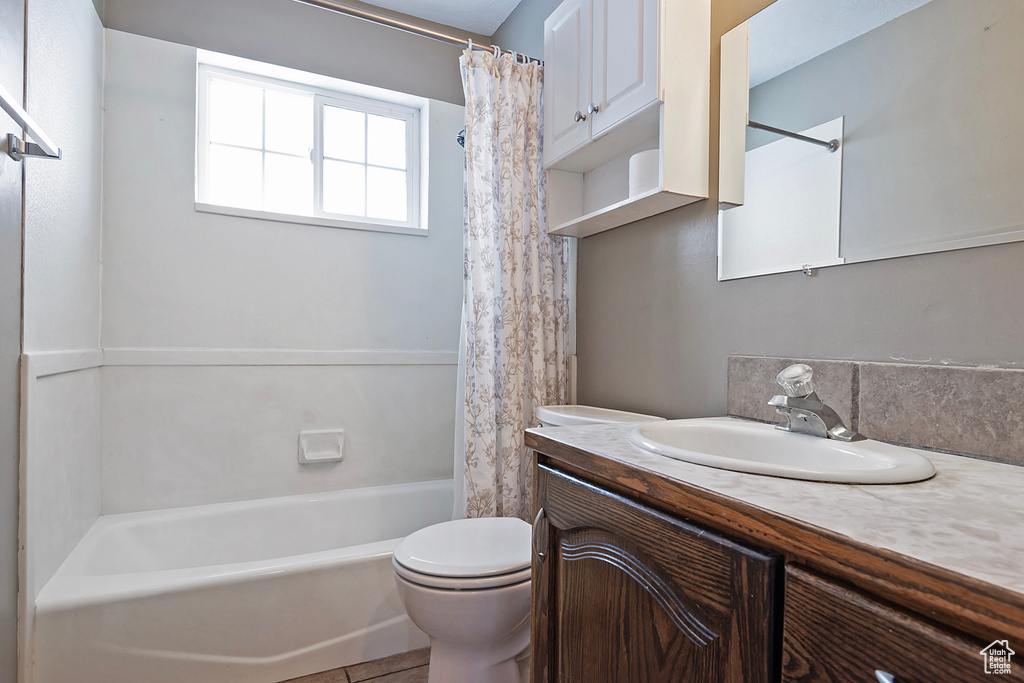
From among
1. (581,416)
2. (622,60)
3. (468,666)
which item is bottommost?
(468,666)

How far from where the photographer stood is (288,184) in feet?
7.72

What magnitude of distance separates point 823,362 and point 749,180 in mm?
501

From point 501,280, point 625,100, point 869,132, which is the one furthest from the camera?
point 501,280

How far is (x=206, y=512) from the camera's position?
2014mm

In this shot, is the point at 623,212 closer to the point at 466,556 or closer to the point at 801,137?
the point at 801,137

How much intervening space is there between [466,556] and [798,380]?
90 centimetres

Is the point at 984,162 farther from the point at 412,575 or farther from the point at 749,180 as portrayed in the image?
the point at 412,575

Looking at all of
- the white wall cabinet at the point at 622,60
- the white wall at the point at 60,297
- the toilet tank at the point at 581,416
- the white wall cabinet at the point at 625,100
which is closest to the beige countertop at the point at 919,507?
the toilet tank at the point at 581,416

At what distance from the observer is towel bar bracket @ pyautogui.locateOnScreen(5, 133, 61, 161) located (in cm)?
115

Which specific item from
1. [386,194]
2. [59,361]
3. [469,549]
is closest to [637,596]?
[469,549]

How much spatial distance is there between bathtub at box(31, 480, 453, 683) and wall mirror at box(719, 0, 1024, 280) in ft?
4.86

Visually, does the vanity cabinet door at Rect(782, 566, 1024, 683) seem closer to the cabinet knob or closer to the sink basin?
the sink basin

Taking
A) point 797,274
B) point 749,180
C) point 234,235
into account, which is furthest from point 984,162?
point 234,235

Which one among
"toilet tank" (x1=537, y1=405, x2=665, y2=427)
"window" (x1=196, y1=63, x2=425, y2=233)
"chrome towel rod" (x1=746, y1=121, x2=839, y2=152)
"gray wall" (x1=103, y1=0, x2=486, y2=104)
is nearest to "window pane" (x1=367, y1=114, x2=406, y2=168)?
"window" (x1=196, y1=63, x2=425, y2=233)
